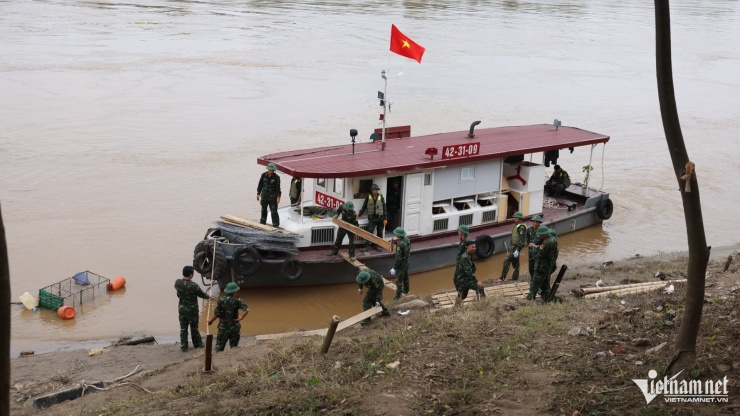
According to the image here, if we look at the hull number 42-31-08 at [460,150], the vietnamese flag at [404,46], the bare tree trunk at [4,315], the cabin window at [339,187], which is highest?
the vietnamese flag at [404,46]

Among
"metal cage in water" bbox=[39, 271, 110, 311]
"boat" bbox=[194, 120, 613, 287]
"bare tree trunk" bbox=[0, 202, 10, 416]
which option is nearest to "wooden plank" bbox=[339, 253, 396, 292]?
"boat" bbox=[194, 120, 613, 287]

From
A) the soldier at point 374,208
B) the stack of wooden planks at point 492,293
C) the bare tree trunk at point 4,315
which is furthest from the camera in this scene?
the soldier at point 374,208

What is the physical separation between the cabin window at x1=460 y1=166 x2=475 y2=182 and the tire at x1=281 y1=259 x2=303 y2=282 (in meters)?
4.22

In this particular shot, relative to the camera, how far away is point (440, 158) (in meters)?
17.1

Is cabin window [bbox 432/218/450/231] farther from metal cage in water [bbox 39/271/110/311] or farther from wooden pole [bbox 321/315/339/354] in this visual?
wooden pole [bbox 321/315/339/354]

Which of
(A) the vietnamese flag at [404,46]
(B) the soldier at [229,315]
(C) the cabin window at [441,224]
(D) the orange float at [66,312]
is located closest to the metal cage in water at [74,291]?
(D) the orange float at [66,312]

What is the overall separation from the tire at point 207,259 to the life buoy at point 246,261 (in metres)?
0.21

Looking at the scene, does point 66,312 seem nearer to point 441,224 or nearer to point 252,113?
point 441,224

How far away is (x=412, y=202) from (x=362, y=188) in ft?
3.59

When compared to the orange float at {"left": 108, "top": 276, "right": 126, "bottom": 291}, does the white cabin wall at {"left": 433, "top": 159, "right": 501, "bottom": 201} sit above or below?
above

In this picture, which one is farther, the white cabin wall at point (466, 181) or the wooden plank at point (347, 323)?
the white cabin wall at point (466, 181)

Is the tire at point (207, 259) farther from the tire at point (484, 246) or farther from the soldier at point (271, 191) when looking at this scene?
the tire at point (484, 246)

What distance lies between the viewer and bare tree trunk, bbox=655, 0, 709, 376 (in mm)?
7617

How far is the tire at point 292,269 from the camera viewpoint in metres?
15.6
